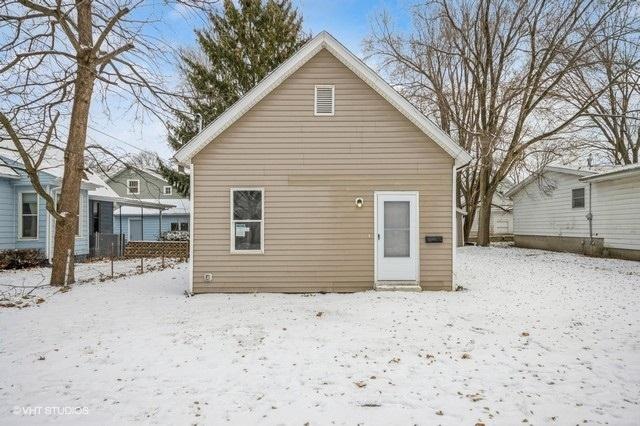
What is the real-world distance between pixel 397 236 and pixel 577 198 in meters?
13.8

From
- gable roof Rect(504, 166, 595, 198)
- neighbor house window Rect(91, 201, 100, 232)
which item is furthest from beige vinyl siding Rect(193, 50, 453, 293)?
gable roof Rect(504, 166, 595, 198)

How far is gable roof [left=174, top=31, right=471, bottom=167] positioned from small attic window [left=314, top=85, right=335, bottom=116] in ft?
2.20

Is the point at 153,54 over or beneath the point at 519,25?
beneath

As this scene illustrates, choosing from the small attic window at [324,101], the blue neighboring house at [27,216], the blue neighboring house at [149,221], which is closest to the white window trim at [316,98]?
the small attic window at [324,101]

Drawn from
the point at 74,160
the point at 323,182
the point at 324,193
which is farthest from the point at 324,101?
the point at 74,160

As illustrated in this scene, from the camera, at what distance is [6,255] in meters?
14.0

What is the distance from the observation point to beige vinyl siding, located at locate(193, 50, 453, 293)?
372 inches

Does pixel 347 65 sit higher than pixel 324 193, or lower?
higher

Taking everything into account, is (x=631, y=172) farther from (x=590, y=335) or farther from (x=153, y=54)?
(x=153, y=54)

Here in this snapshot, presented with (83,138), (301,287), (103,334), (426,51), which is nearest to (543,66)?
(426,51)

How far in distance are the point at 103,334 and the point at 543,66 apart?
72.2 ft

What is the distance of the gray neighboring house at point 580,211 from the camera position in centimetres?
1555

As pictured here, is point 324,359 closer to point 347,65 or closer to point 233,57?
point 347,65

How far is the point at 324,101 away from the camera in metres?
9.59
